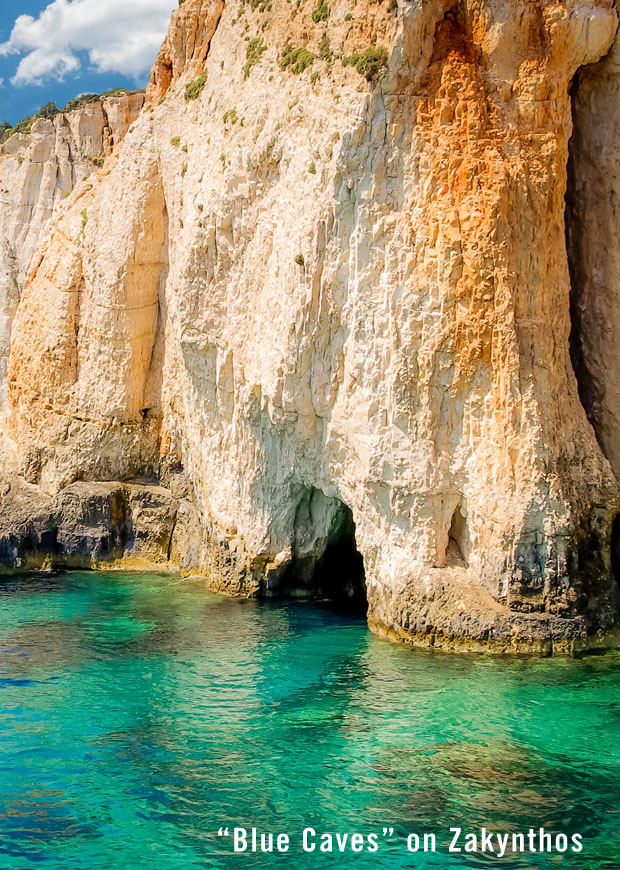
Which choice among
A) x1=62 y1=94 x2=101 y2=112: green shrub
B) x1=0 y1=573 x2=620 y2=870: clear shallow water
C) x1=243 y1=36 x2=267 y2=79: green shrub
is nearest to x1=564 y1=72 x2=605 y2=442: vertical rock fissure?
x1=0 y1=573 x2=620 y2=870: clear shallow water

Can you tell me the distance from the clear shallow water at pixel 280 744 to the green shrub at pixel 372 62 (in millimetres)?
9792

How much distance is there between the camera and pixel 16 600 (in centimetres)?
2184

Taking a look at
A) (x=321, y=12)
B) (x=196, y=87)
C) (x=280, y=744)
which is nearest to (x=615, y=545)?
(x=280, y=744)

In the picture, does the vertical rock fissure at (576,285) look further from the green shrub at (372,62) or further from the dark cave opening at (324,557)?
the dark cave opening at (324,557)

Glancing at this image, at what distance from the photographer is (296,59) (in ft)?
62.8

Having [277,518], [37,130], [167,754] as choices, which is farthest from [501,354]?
[37,130]

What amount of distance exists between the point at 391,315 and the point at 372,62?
14.0 ft

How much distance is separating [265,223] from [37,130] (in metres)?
15.8

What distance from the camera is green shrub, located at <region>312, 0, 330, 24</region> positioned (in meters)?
18.6

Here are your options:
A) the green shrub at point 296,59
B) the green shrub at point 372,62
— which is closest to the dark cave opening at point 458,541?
the green shrub at point 372,62

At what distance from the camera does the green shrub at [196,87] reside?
22.7m

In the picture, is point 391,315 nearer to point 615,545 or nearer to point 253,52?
point 615,545

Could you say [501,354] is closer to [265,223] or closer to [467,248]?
[467,248]

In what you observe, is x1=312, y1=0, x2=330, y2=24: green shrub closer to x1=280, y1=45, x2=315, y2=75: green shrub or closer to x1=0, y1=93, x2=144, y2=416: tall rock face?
x1=280, y1=45, x2=315, y2=75: green shrub
